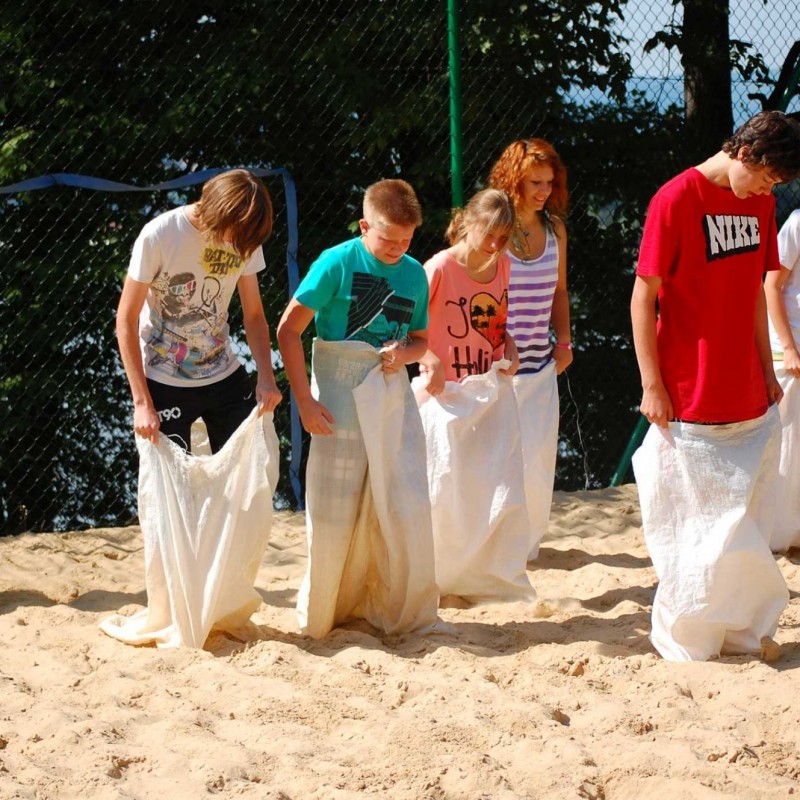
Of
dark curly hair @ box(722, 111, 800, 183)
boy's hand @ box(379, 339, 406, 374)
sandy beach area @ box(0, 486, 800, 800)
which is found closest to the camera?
sandy beach area @ box(0, 486, 800, 800)

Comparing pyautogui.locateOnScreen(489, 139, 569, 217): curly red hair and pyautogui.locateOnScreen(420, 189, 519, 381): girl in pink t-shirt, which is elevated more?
pyautogui.locateOnScreen(489, 139, 569, 217): curly red hair

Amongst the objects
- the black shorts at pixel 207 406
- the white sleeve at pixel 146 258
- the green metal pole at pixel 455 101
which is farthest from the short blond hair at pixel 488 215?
the green metal pole at pixel 455 101

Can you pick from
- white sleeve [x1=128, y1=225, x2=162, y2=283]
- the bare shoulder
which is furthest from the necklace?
white sleeve [x1=128, y1=225, x2=162, y2=283]

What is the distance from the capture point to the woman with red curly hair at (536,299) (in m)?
5.09

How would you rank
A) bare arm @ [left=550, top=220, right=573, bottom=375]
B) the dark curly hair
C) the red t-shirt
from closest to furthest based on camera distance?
1. the dark curly hair
2. the red t-shirt
3. bare arm @ [left=550, top=220, right=573, bottom=375]

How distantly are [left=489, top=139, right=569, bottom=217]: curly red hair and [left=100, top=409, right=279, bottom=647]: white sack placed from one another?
1564 millimetres

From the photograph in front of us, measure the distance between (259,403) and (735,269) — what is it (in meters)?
1.57

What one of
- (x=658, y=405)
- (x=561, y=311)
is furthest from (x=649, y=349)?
(x=561, y=311)

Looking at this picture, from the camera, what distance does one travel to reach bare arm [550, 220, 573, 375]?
17.2ft

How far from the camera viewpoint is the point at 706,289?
12.5 ft

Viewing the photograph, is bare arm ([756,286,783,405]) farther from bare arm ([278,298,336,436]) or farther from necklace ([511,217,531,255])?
bare arm ([278,298,336,436])

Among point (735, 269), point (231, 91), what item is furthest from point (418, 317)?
point (231, 91)

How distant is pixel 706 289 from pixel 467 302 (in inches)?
44.0

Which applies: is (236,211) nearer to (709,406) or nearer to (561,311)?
(709,406)
